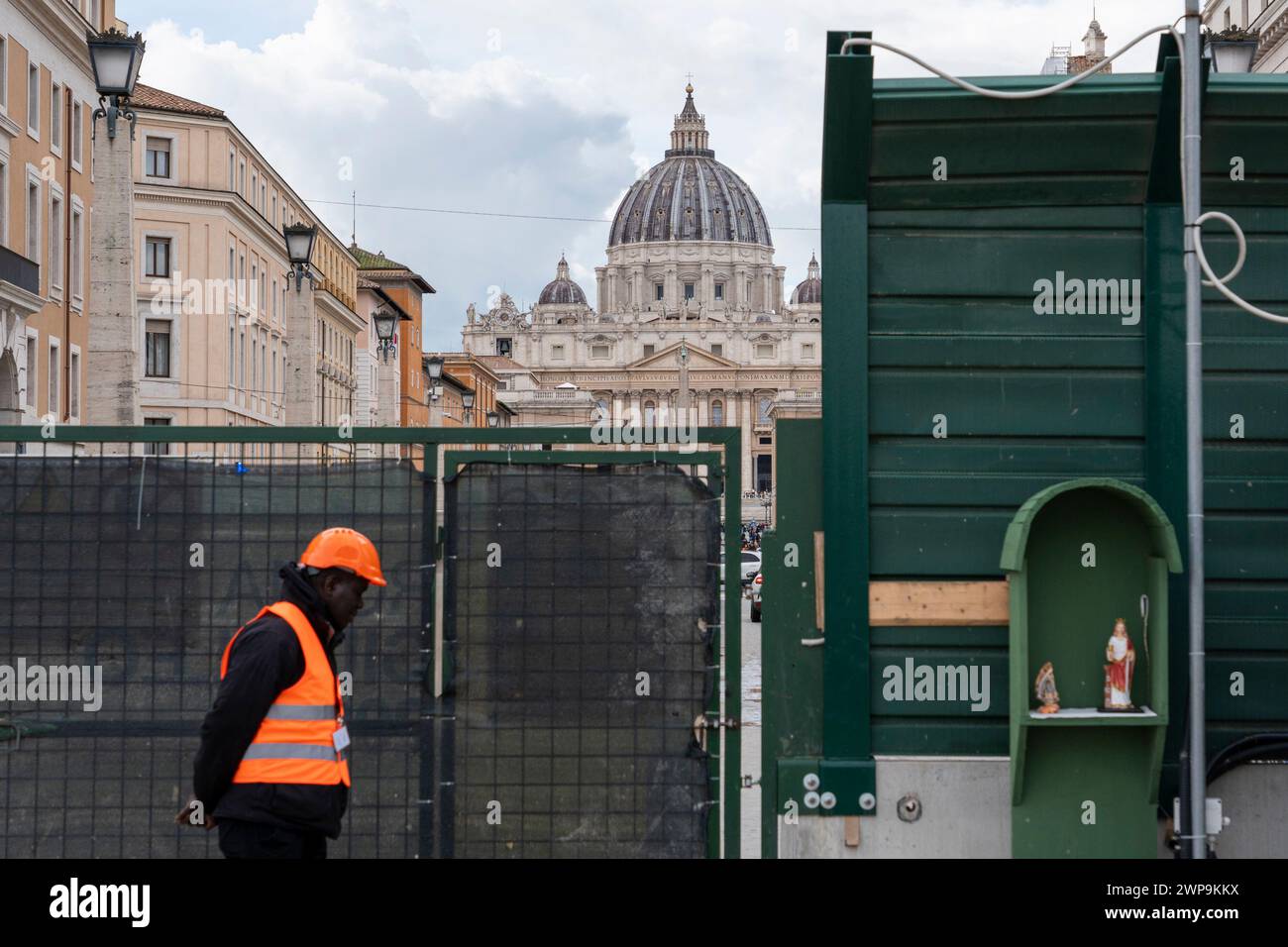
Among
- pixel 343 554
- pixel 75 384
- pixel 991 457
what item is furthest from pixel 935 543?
pixel 75 384

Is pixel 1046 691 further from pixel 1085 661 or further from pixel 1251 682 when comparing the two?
pixel 1251 682

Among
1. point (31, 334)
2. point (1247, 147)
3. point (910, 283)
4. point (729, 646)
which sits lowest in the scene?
point (729, 646)

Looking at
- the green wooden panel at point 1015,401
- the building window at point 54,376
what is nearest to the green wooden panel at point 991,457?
the green wooden panel at point 1015,401

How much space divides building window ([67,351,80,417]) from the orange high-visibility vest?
3210cm

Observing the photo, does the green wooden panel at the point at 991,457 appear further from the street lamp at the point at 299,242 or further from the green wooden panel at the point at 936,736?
the street lamp at the point at 299,242

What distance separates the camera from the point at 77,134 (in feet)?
119

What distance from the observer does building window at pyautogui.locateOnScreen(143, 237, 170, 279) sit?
49125mm

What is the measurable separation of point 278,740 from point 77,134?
3391 centimetres

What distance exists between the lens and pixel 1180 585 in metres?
7.12

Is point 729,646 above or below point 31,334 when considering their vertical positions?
below
